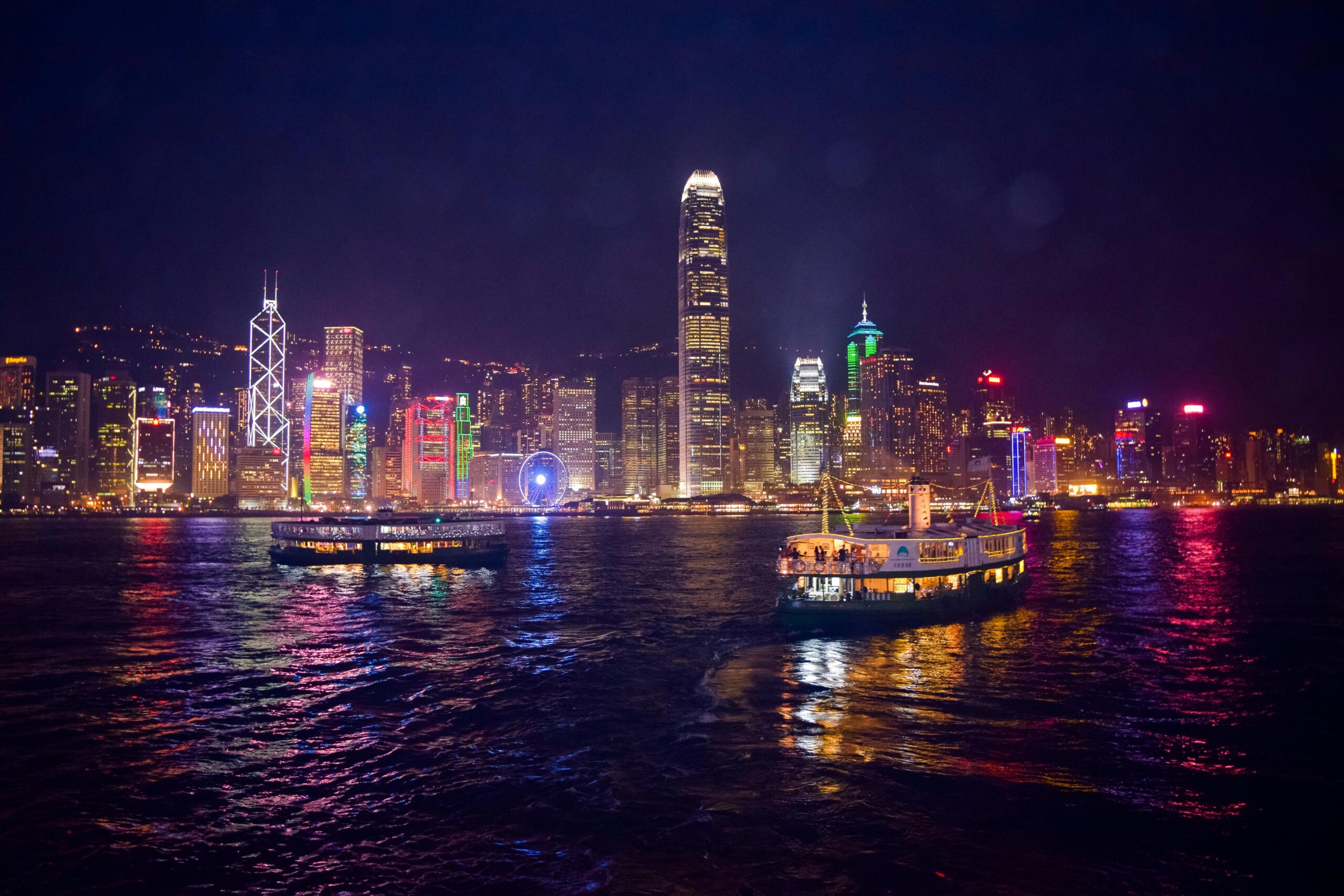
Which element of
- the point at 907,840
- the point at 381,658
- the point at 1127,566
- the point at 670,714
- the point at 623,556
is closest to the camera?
the point at 907,840

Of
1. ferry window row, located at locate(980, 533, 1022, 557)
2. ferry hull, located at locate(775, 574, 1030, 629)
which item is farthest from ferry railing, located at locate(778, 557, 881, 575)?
ferry window row, located at locate(980, 533, 1022, 557)

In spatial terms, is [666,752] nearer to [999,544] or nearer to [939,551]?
[939,551]

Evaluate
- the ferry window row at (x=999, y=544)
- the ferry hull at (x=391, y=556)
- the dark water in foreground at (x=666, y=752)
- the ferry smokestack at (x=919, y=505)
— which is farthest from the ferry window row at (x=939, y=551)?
the ferry hull at (x=391, y=556)

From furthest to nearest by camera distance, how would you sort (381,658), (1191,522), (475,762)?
(1191,522)
(381,658)
(475,762)

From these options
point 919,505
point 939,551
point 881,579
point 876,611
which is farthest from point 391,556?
point 939,551

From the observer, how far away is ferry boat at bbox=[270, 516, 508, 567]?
8975cm

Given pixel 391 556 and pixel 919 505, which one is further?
pixel 391 556

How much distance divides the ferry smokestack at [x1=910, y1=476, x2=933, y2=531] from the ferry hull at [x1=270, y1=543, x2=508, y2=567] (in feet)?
158

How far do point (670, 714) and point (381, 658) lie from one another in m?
16.6

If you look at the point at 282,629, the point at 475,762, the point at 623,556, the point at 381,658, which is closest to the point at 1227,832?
the point at 475,762

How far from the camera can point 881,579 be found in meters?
48.6

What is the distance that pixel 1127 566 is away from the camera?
81.9 m

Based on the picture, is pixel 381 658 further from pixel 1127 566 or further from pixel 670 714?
pixel 1127 566

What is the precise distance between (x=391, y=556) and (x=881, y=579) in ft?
202
